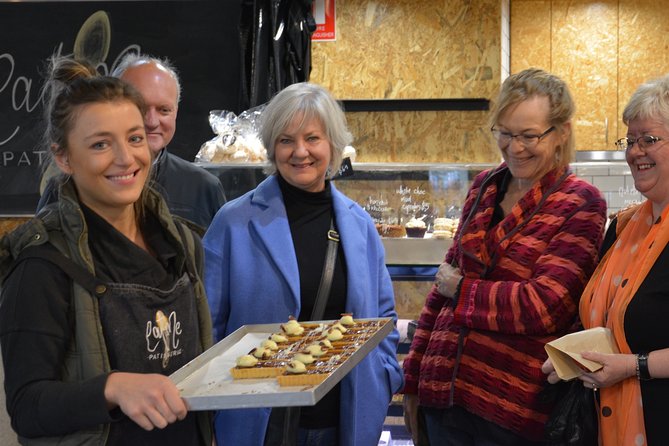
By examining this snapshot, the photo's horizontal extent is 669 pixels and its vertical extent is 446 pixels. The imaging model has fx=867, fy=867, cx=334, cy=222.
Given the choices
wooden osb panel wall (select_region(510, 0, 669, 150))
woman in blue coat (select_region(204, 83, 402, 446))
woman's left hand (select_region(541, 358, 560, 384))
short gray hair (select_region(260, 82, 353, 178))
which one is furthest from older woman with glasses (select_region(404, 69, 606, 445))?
wooden osb panel wall (select_region(510, 0, 669, 150))

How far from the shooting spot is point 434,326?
9.39ft

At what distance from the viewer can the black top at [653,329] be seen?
7.41ft

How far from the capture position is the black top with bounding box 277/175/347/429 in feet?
8.65

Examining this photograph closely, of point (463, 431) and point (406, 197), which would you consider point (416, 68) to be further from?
point (463, 431)

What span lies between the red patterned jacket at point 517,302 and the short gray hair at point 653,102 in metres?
0.32

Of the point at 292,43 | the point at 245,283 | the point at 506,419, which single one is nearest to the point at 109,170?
the point at 245,283

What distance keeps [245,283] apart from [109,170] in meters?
0.96

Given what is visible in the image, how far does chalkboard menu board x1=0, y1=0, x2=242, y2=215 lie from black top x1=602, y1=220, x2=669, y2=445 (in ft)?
13.7

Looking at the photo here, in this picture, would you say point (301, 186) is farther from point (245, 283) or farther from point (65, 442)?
point (65, 442)

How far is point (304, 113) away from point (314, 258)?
46cm

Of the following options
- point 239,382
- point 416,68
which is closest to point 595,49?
point 416,68

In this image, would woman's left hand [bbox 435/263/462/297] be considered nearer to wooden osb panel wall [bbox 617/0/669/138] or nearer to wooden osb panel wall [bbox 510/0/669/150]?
wooden osb panel wall [bbox 510/0/669/150]

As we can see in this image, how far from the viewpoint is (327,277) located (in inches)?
106

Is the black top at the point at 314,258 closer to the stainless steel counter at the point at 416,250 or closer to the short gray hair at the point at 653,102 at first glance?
the short gray hair at the point at 653,102
